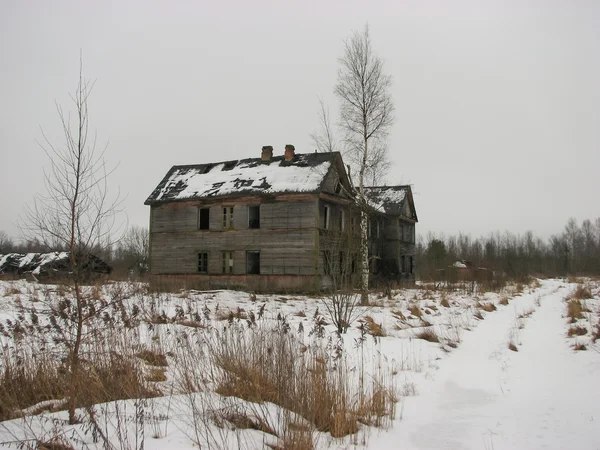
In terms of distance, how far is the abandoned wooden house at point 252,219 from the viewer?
878 inches

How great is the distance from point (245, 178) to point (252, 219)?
2140 mm

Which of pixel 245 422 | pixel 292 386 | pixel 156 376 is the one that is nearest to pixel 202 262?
pixel 156 376

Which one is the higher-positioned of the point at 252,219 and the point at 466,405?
the point at 252,219

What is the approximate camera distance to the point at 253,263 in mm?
24578

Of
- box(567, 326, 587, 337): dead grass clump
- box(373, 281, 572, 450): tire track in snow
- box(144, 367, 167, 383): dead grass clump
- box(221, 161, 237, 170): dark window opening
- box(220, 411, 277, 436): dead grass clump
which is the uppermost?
box(221, 161, 237, 170): dark window opening

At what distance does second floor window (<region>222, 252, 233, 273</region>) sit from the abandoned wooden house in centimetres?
5

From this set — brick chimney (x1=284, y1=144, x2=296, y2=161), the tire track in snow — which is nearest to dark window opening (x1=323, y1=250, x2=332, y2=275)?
the tire track in snow

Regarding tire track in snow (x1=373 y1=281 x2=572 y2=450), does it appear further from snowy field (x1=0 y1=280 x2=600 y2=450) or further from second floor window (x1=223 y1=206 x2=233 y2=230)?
second floor window (x1=223 y1=206 x2=233 y2=230)

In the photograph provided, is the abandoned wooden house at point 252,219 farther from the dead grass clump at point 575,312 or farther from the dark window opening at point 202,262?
the dead grass clump at point 575,312

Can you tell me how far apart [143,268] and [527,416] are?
35.3 metres

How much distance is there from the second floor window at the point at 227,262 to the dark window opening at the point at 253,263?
0.89m

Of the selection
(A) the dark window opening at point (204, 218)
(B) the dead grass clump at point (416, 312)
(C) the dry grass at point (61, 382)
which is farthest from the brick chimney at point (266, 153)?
(C) the dry grass at point (61, 382)

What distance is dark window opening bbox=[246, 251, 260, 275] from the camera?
2369 cm

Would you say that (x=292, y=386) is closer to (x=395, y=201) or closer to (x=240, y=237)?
(x=240, y=237)
